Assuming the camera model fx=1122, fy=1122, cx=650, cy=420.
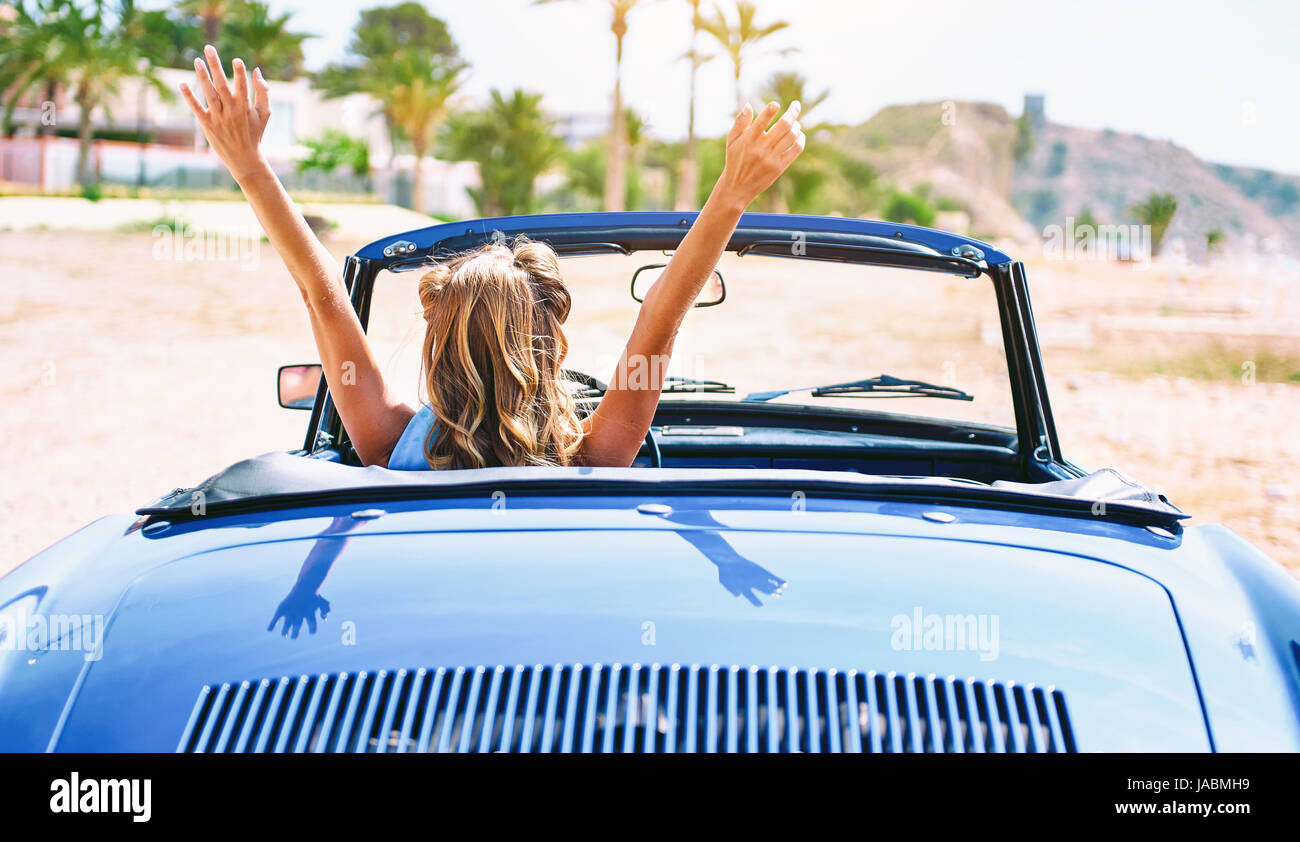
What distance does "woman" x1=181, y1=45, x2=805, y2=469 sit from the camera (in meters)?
1.93

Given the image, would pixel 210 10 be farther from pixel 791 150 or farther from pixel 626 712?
pixel 626 712

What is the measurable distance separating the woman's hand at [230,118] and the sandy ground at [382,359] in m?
0.62

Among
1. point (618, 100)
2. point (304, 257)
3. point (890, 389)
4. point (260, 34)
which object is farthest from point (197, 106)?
point (260, 34)

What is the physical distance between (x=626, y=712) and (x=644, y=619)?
0.51ft

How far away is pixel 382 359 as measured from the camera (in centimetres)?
1161

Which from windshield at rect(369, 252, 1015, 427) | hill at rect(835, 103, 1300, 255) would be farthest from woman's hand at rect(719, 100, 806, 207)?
hill at rect(835, 103, 1300, 255)

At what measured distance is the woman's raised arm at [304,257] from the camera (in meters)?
1.92

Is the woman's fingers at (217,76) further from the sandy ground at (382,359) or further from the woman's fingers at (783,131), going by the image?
the woman's fingers at (783,131)

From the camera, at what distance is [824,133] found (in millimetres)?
38781

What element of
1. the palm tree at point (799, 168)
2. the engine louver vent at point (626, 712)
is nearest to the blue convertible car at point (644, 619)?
the engine louver vent at point (626, 712)

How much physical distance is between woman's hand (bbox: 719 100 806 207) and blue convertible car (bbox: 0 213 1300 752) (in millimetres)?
500

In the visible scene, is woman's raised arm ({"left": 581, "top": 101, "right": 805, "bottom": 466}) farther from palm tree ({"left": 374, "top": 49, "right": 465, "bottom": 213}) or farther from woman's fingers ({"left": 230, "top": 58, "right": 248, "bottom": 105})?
palm tree ({"left": 374, "top": 49, "right": 465, "bottom": 213})

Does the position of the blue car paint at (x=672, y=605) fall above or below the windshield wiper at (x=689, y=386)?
below
